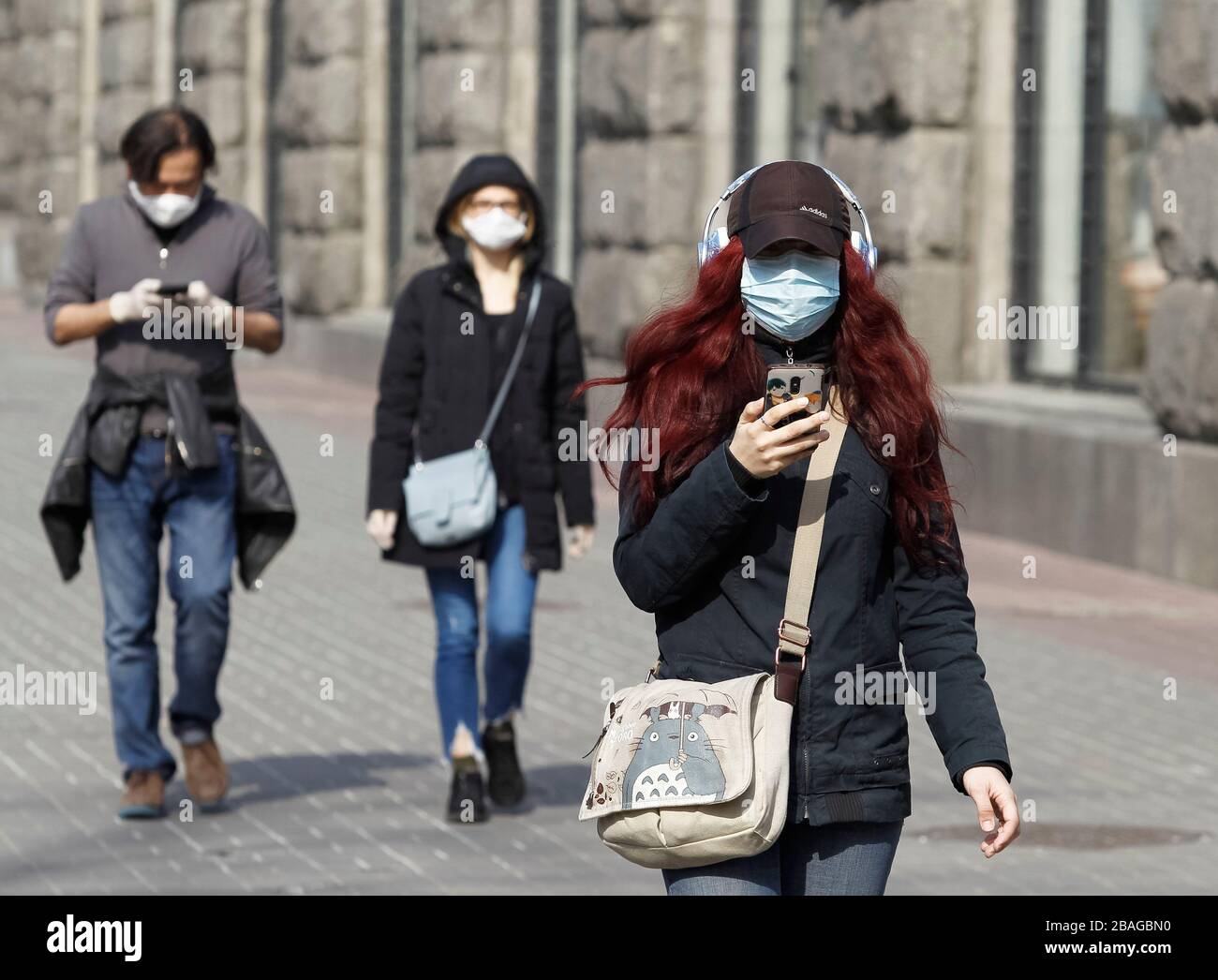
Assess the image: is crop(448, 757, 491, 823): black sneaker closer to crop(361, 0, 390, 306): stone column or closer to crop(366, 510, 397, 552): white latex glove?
crop(366, 510, 397, 552): white latex glove

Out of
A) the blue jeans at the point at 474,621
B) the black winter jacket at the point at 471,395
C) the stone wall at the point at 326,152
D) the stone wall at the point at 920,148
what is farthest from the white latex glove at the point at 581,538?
the stone wall at the point at 326,152

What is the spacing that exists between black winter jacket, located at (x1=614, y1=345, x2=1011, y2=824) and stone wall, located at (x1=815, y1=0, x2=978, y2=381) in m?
9.71

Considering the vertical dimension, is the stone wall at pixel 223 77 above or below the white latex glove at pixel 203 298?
above

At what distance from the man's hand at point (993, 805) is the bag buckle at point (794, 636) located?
285mm

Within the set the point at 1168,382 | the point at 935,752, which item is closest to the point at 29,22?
the point at 1168,382

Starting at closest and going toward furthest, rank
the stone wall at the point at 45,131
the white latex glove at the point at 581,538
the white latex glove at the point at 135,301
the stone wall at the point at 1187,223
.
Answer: the white latex glove at the point at 135,301 < the white latex glove at the point at 581,538 < the stone wall at the point at 1187,223 < the stone wall at the point at 45,131

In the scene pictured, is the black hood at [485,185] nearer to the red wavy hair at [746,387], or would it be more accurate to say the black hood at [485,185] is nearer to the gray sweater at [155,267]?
the gray sweater at [155,267]

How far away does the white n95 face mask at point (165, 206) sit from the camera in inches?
276

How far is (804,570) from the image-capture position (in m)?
3.50

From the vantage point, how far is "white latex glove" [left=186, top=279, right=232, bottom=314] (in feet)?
22.3

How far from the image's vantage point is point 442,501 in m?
6.95

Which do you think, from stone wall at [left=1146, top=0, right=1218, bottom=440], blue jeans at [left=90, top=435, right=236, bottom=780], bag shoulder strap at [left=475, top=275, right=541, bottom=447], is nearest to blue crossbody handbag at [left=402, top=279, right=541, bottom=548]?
bag shoulder strap at [left=475, top=275, right=541, bottom=447]

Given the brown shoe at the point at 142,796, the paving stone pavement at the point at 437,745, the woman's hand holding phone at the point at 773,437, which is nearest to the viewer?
the woman's hand holding phone at the point at 773,437
